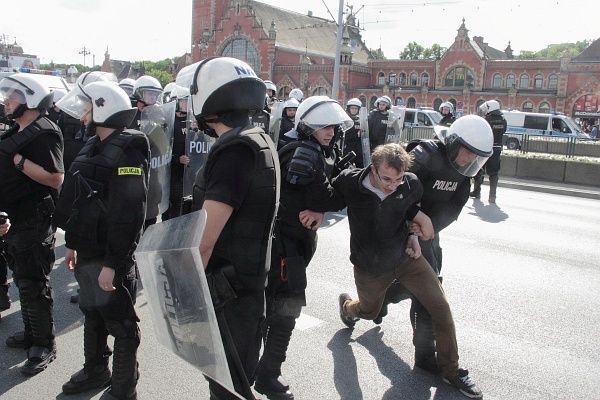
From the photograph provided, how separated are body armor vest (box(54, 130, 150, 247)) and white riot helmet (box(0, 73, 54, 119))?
97cm

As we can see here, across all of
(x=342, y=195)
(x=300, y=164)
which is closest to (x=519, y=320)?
(x=342, y=195)

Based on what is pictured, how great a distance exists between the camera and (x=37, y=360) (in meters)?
3.77

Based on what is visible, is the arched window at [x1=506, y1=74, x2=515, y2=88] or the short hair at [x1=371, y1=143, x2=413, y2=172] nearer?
the short hair at [x1=371, y1=143, x2=413, y2=172]

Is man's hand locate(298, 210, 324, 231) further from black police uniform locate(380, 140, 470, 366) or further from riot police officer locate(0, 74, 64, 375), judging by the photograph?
riot police officer locate(0, 74, 64, 375)

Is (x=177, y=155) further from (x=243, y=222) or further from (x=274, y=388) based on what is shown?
(x=243, y=222)

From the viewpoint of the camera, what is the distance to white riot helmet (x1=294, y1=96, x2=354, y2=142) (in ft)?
11.4

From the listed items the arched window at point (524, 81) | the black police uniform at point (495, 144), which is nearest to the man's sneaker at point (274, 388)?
the black police uniform at point (495, 144)

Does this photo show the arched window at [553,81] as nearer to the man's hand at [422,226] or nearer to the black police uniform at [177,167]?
the black police uniform at [177,167]

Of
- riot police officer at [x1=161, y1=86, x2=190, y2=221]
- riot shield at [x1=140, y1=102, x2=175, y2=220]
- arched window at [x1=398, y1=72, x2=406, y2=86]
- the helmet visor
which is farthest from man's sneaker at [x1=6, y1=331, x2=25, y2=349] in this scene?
arched window at [x1=398, y1=72, x2=406, y2=86]

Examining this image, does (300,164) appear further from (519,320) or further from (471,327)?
(519,320)

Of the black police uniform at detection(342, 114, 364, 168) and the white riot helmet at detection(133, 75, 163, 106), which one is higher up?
the white riot helmet at detection(133, 75, 163, 106)

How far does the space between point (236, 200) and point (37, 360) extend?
8.09 feet

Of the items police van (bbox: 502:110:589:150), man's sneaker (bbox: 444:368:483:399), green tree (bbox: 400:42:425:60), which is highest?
green tree (bbox: 400:42:425:60)

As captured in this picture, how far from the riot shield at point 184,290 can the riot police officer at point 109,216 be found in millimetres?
869
